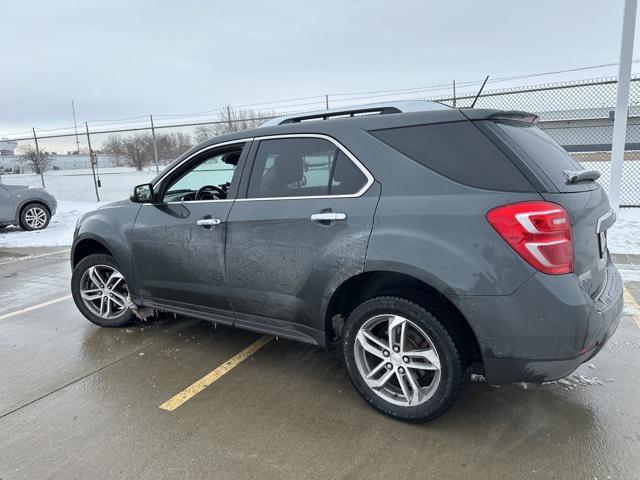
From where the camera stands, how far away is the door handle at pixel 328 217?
287 cm

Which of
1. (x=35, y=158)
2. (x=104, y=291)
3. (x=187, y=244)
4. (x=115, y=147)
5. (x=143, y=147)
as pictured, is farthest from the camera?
(x=35, y=158)

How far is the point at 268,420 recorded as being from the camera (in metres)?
2.93

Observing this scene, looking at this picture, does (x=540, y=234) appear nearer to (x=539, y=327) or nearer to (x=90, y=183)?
(x=539, y=327)

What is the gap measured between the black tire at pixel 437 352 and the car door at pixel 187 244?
121 centimetres

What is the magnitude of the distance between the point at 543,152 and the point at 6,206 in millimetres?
11587

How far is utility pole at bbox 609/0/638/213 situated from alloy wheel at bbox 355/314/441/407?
261 inches

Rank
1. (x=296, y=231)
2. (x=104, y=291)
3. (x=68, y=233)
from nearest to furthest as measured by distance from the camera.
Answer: (x=296, y=231), (x=104, y=291), (x=68, y=233)

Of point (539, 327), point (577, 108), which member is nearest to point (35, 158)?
point (577, 108)

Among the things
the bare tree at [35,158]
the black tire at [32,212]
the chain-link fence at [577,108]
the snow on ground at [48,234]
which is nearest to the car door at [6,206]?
the black tire at [32,212]

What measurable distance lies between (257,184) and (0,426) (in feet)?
7.50

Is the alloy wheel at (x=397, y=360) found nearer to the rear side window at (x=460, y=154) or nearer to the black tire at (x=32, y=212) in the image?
the rear side window at (x=460, y=154)

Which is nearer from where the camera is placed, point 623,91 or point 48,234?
point 623,91

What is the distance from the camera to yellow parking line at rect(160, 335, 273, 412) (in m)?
A: 3.17

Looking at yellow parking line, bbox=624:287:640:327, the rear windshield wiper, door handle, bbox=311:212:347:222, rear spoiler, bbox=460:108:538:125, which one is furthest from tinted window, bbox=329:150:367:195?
yellow parking line, bbox=624:287:640:327
